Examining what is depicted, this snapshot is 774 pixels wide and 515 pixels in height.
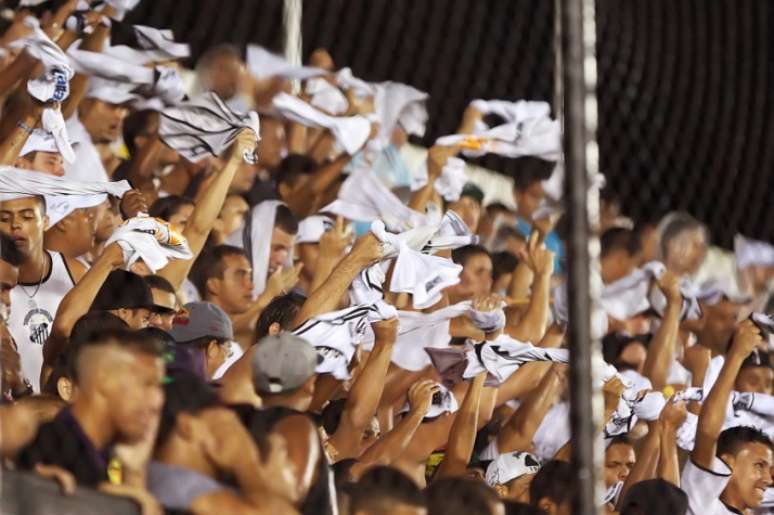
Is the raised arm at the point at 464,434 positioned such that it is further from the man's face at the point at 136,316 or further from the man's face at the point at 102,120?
the man's face at the point at 102,120

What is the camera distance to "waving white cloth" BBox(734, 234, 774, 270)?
4348 millimetres

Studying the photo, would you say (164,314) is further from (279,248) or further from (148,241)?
(279,248)

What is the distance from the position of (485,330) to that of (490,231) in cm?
83

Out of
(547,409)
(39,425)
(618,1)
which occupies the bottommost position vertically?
(547,409)

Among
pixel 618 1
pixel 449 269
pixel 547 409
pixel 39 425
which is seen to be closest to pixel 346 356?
pixel 449 269

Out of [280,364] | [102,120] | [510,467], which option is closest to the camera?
[280,364]

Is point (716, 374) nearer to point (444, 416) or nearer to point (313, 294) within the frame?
point (444, 416)

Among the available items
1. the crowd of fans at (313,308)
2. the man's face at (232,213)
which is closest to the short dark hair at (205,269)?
the crowd of fans at (313,308)

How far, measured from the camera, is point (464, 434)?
3.02 m

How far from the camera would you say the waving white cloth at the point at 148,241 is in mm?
2770

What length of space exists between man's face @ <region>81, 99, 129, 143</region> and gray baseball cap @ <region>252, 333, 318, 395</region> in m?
1.01

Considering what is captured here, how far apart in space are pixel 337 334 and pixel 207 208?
516 millimetres

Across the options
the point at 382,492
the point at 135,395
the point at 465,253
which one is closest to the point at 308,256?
the point at 465,253

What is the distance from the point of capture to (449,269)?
3.19 m
